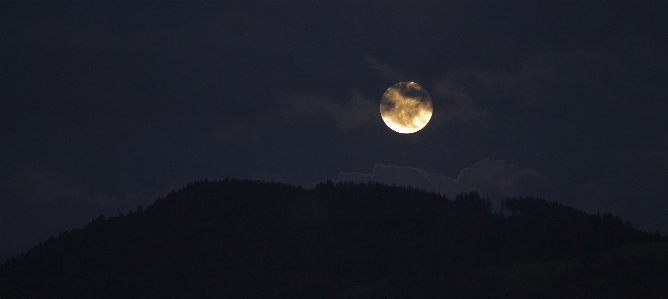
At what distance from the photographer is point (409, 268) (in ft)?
356

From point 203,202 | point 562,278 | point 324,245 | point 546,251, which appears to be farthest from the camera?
point 203,202

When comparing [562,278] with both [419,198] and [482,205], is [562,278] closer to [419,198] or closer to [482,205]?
[482,205]

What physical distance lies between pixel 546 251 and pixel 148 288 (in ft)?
244

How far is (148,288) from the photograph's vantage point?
5285 inches

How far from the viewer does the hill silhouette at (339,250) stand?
3280 inches

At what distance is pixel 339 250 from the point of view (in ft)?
446

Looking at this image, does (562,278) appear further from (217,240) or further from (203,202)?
(203,202)

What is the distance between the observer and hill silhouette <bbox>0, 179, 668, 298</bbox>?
8331 centimetres

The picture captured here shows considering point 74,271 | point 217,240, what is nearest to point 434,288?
point 217,240

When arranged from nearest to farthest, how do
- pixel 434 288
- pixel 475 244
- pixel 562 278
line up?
pixel 562 278, pixel 434 288, pixel 475 244

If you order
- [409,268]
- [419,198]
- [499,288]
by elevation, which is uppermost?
[419,198]

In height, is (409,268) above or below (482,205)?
below

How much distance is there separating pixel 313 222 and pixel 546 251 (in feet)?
220

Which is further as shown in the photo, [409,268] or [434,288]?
[409,268]
